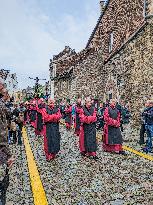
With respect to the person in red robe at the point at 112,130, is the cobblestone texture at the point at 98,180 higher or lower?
lower

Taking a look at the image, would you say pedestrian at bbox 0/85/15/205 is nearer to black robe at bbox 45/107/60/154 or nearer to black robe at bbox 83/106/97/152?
black robe at bbox 45/107/60/154

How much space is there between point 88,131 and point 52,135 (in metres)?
1.10

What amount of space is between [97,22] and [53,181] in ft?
105

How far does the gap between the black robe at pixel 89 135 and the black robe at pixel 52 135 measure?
2.85ft

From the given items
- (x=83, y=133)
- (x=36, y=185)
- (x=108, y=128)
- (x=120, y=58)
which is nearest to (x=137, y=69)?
(x=120, y=58)

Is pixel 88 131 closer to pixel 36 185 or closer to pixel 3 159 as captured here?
pixel 36 185

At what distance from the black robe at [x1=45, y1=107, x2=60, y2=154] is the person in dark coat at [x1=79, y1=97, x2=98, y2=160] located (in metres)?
0.81

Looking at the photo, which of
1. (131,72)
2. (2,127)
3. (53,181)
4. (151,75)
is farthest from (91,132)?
(131,72)

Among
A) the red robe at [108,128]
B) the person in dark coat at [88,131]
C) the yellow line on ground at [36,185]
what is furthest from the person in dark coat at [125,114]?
the yellow line on ground at [36,185]

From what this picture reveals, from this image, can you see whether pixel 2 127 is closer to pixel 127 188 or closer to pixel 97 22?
pixel 127 188

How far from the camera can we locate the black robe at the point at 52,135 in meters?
12.0

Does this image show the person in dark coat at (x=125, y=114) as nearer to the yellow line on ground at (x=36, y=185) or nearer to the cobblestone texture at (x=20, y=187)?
the yellow line on ground at (x=36, y=185)

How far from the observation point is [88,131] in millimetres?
12266

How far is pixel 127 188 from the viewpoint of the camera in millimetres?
7758
